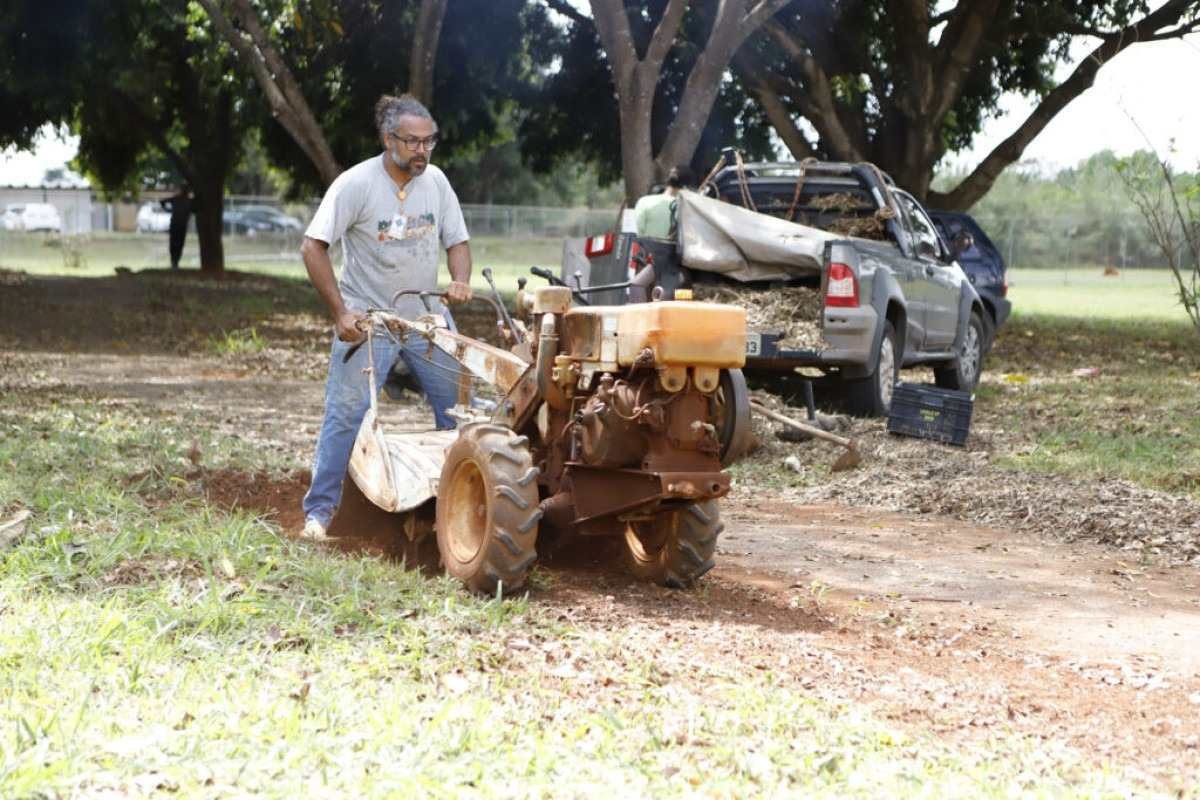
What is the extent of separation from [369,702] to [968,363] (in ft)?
37.2

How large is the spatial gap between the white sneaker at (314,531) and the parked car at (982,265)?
11875mm

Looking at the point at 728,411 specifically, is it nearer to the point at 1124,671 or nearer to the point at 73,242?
the point at 1124,671

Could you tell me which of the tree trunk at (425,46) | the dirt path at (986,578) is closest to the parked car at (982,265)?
the tree trunk at (425,46)

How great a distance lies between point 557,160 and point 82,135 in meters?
9.77

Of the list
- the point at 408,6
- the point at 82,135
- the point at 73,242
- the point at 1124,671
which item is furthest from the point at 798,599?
the point at 73,242

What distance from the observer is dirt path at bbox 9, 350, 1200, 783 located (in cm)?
512

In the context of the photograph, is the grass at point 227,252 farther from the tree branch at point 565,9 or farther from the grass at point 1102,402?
the grass at point 1102,402

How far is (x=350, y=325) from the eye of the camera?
7066 millimetres

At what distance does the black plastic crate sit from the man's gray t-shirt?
468cm

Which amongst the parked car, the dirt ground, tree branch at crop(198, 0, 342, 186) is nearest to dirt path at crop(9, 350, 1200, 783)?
the dirt ground

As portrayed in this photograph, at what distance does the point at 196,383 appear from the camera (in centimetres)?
1485

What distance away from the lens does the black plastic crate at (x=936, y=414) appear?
36.9ft

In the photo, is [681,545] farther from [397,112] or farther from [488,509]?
[397,112]

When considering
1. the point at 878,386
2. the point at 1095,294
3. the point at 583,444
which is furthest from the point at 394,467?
the point at 1095,294
